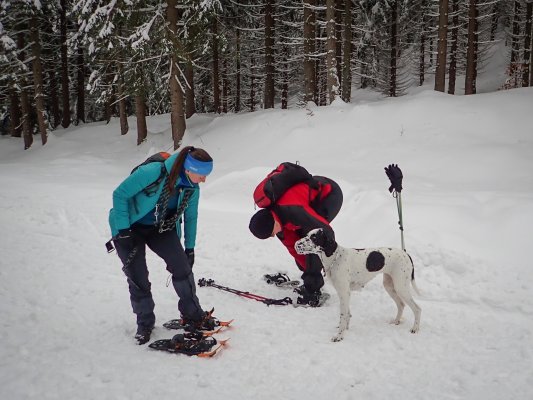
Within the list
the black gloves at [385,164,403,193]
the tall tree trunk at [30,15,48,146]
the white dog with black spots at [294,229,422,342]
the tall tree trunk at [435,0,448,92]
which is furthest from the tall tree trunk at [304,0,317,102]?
the white dog with black spots at [294,229,422,342]

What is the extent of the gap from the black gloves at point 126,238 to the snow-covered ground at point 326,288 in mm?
1154

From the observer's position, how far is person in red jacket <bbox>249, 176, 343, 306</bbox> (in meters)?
5.07

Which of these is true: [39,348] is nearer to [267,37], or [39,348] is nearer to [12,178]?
[12,178]

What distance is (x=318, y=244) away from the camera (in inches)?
176

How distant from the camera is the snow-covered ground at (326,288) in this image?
371 centimetres

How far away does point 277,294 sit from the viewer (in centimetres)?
597

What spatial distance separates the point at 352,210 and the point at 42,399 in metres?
6.57

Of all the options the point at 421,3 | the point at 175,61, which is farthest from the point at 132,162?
the point at 421,3

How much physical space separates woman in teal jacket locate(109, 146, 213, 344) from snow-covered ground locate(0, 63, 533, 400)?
1.70ft

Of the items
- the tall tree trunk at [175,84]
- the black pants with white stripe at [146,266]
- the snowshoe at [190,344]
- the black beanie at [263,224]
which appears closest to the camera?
the snowshoe at [190,344]

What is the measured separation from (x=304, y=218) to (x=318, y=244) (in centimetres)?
62

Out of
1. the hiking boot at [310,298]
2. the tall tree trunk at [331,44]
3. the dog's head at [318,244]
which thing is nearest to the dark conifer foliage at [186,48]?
the tall tree trunk at [331,44]

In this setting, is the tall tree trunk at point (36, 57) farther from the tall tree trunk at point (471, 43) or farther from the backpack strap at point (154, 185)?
the tall tree trunk at point (471, 43)

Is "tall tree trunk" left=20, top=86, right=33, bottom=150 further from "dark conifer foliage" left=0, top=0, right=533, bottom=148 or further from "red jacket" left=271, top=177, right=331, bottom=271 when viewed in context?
"red jacket" left=271, top=177, right=331, bottom=271
